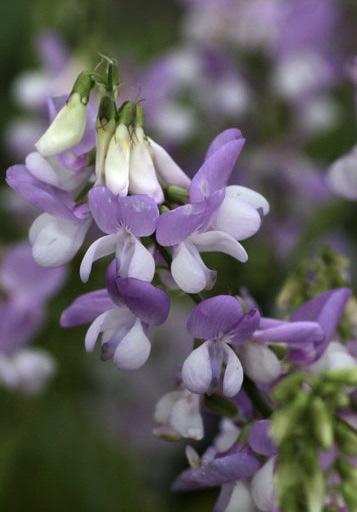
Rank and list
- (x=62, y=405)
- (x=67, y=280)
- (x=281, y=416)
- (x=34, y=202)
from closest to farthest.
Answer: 1. (x=281, y=416)
2. (x=34, y=202)
3. (x=62, y=405)
4. (x=67, y=280)

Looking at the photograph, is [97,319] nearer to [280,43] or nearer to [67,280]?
[67,280]

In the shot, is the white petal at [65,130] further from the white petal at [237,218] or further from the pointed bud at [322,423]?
the pointed bud at [322,423]

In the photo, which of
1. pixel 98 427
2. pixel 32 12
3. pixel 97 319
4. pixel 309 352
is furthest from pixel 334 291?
pixel 32 12

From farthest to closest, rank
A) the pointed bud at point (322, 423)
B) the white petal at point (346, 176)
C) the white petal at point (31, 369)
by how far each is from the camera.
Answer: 1. the white petal at point (31, 369)
2. the white petal at point (346, 176)
3. the pointed bud at point (322, 423)

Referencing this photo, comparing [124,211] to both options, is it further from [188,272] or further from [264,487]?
[264,487]

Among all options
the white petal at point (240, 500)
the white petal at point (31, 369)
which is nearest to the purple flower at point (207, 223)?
the white petal at point (240, 500)
